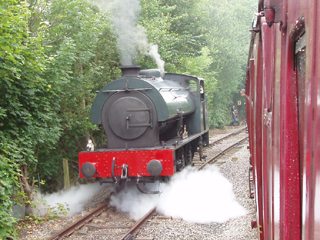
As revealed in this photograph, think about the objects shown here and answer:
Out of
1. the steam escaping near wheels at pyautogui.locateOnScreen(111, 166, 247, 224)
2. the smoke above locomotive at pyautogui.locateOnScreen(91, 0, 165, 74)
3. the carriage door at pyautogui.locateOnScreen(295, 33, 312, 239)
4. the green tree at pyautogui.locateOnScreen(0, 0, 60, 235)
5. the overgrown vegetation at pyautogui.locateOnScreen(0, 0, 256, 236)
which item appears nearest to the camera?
the carriage door at pyautogui.locateOnScreen(295, 33, 312, 239)

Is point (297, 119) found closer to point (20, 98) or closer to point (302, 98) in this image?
point (302, 98)

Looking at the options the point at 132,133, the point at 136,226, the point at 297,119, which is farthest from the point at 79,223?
the point at 297,119

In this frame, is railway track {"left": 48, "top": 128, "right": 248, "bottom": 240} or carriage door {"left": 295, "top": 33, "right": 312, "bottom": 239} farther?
railway track {"left": 48, "top": 128, "right": 248, "bottom": 240}

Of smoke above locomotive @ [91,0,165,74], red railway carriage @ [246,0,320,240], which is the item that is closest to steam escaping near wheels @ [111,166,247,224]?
smoke above locomotive @ [91,0,165,74]

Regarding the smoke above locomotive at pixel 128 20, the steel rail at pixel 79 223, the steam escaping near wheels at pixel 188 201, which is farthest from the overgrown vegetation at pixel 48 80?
the steam escaping near wheels at pixel 188 201

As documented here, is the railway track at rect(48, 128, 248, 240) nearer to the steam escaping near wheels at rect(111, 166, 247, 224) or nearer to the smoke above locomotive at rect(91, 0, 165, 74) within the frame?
the steam escaping near wheels at rect(111, 166, 247, 224)

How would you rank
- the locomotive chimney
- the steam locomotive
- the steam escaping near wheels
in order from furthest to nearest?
the locomotive chimney < the steam locomotive < the steam escaping near wheels

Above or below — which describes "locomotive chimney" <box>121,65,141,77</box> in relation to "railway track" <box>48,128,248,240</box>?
above

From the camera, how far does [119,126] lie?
814cm

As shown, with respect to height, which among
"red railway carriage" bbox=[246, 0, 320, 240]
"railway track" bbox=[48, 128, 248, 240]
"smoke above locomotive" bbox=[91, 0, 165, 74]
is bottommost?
"railway track" bbox=[48, 128, 248, 240]

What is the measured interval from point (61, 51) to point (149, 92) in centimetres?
215

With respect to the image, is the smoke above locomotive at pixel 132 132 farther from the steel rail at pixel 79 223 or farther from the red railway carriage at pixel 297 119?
the red railway carriage at pixel 297 119

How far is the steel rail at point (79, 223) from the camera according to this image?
249 inches

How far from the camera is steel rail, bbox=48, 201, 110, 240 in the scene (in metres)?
6.32
